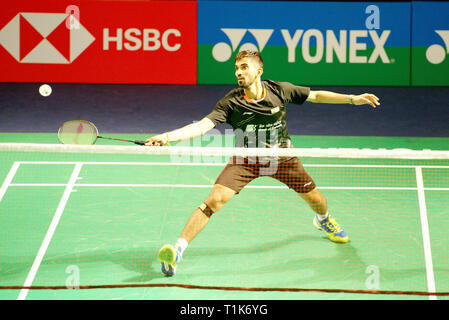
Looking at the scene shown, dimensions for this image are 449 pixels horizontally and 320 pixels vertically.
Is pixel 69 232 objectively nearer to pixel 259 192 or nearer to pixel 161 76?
pixel 259 192

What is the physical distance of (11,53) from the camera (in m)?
12.6

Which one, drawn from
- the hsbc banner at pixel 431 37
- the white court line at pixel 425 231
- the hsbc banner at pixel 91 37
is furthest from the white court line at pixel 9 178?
the hsbc banner at pixel 431 37

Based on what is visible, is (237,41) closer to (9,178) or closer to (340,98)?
(9,178)

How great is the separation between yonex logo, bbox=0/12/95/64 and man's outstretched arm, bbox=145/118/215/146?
7175 mm

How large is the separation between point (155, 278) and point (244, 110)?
1.56 meters

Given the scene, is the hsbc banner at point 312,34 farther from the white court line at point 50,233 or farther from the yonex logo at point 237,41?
the white court line at point 50,233

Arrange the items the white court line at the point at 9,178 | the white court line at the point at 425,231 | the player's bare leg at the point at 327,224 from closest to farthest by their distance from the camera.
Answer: the white court line at the point at 425,231 < the player's bare leg at the point at 327,224 < the white court line at the point at 9,178

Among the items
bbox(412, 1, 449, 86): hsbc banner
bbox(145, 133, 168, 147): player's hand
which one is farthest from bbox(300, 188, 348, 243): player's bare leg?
bbox(412, 1, 449, 86): hsbc banner

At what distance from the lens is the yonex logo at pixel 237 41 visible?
12656 mm

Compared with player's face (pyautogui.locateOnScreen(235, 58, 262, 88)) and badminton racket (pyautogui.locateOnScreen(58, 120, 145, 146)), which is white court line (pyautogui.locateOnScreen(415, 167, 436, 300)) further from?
badminton racket (pyautogui.locateOnScreen(58, 120, 145, 146))

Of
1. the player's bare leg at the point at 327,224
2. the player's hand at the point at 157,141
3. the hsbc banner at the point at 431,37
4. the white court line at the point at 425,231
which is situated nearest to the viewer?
the player's hand at the point at 157,141

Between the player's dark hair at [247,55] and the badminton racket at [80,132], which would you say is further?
the badminton racket at [80,132]

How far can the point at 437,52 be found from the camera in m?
12.7

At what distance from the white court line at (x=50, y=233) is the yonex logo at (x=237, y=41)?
170 inches
